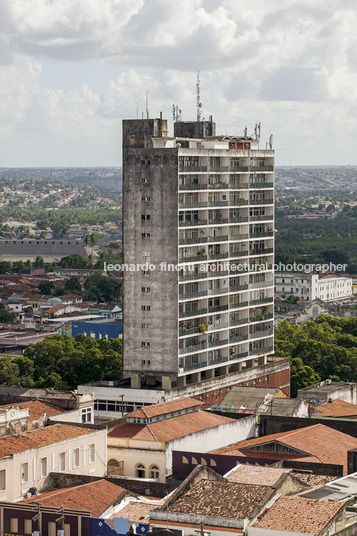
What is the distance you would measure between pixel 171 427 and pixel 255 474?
1268cm

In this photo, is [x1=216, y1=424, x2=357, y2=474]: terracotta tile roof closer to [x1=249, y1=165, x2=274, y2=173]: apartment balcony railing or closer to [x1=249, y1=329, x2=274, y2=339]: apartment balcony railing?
[x1=249, y1=329, x2=274, y2=339]: apartment balcony railing

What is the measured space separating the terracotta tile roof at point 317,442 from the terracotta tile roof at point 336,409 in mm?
9464

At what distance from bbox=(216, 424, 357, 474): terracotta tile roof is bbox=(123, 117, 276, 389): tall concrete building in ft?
51.7

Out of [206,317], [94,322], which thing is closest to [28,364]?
[206,317]

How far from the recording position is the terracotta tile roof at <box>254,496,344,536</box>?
43.4 m

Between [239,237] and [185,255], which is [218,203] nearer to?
[239,237]

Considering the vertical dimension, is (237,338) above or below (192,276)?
below

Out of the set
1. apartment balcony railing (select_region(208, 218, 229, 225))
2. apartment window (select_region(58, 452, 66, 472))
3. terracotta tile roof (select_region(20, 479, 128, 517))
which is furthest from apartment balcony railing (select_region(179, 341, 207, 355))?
terracotta tile roof (select_region(20, 479, 128, 517))

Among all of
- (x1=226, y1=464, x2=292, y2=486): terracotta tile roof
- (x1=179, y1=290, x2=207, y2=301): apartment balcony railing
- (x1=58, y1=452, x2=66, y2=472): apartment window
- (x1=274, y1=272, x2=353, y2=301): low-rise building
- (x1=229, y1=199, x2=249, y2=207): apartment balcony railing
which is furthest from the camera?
(x1=274, y1=272, x2=353, y2=301): low-rise building

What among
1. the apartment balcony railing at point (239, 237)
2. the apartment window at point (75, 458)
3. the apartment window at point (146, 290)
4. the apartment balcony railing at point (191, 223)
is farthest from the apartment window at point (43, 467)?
the apartment balcony railing at point (239, 237)

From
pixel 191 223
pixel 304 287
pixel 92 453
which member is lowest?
pixel 304 287

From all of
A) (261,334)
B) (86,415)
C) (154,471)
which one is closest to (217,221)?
(261,334)

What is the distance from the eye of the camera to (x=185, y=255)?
82500 millimetres

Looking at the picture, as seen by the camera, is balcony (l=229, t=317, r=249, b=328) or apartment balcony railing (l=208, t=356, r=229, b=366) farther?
balcony (l=229, t=317, r=249, b=328)
